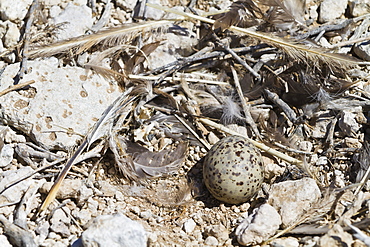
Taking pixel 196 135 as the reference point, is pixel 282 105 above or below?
above

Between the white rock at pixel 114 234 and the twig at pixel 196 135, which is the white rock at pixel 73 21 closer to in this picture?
the twig at pixel 196 135

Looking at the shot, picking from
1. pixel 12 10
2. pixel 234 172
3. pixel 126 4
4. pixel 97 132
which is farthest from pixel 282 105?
pixel 12 10

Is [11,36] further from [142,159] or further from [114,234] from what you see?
[114,234]

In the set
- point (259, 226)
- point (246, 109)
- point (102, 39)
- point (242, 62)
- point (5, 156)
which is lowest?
point (259, 226)

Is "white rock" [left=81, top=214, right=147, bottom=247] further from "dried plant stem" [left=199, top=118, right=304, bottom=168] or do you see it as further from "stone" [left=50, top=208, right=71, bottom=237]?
"dried plant stem" [left=199, top=118, right=304, bottom=168]

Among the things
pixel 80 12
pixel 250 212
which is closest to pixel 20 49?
pixel 80 12

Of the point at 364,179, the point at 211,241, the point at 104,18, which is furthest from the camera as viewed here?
the point at 104,18

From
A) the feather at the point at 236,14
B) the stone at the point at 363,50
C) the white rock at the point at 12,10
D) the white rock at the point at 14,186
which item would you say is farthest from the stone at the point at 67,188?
the stone at the point at 363,50

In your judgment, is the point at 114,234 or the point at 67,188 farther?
the point at 67,188
